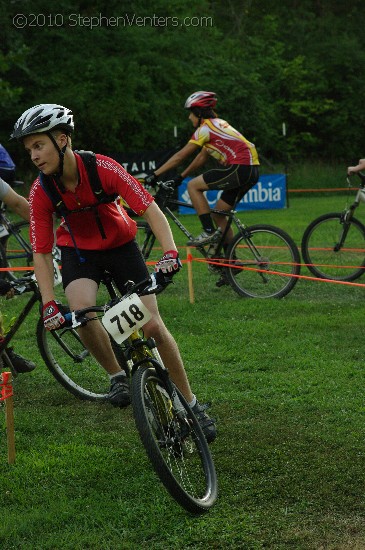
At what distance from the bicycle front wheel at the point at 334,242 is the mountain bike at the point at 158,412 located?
668 cm

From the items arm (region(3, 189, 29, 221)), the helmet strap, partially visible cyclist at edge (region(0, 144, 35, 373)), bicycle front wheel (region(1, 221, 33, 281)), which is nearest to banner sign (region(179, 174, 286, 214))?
bicycle front wheel (region(1, 221, 33, 281))

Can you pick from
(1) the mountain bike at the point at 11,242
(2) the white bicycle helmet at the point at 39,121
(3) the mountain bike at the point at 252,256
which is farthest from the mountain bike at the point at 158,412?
(1) the mountain bike at the point at 11,242

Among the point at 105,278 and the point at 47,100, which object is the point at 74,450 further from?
the point at 47,100

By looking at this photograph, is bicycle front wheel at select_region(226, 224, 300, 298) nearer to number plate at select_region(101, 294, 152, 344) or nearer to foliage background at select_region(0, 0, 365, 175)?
number plate at select_region(101, 294, 152, 344)

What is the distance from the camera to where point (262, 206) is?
2623 cm

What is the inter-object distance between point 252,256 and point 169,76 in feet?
80.7

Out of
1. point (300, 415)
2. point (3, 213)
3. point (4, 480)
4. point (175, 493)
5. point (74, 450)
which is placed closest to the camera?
point (175, 493)

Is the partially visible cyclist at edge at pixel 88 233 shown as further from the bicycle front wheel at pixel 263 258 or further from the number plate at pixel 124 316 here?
the bicycle front wheel at pixel 263 258

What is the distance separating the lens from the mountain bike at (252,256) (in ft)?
34.8

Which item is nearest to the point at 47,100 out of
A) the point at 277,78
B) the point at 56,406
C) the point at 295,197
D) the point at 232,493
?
the point at 295,197

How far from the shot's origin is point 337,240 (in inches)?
464

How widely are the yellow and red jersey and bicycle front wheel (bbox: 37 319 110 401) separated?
4142mm

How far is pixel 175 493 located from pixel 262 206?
22.1 metres

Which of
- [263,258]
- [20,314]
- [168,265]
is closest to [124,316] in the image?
[168,265]
